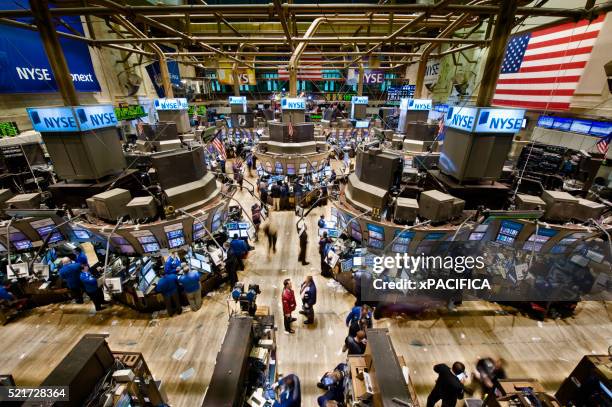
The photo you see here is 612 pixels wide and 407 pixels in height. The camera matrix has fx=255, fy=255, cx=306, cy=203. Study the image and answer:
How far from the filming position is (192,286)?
23.7 feet

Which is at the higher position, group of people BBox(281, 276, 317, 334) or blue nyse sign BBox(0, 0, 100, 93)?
blue nyse sign BBox(0, 0, 100, 93)

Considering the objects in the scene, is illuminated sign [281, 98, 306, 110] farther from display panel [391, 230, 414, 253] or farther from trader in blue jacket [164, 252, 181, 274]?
trader in blue jacket [164, 252, 181, 274]

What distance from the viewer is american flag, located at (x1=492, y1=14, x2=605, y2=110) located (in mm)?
11062

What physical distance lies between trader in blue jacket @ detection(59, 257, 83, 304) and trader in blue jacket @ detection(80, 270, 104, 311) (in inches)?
7.3

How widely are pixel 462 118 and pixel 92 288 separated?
11319 mm

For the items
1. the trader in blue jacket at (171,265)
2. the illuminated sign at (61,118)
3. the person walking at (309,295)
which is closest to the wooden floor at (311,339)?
the person walking at (309,295)

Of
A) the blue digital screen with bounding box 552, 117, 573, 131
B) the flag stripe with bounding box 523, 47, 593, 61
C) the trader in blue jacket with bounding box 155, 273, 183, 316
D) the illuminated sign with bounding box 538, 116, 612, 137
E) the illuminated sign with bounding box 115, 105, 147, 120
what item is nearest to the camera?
the trader in blue jacket with bounding box 155, 273, 183, 316

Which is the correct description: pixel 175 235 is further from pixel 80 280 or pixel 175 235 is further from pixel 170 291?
pixel 80 280

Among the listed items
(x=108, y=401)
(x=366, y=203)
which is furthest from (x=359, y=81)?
(x=108, y=401)

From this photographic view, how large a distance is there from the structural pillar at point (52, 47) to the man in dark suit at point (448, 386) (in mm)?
10579

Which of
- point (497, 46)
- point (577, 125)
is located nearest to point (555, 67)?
point (577, 125)

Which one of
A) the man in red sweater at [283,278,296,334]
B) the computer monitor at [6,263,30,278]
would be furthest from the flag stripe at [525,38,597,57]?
the computer monitor at [6,263,30,278]

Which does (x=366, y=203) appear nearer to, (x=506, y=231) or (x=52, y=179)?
(x=506, y=231)

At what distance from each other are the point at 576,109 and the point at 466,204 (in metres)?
9.89
